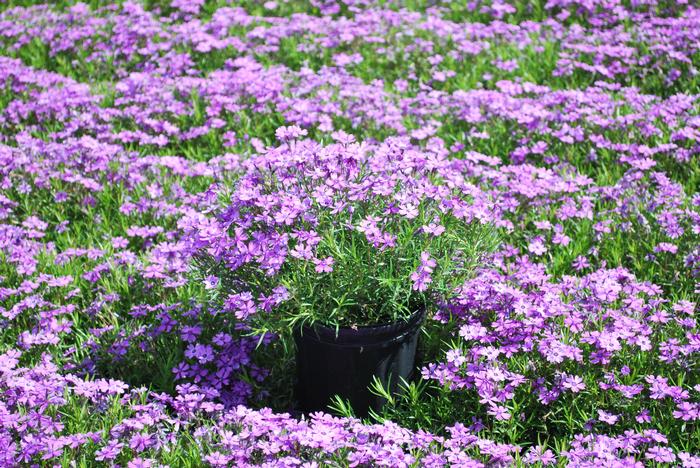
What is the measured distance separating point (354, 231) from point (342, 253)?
142 millimetres

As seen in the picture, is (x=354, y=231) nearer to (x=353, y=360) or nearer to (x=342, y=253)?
(x=342, y=253)

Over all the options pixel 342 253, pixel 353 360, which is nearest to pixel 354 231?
pixel 342 253

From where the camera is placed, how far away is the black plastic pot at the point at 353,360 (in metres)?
3.13

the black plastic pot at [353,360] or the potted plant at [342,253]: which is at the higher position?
the potted plant at [342,253]

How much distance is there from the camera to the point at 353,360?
3.21 meters

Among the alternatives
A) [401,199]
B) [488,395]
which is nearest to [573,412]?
[488,395]

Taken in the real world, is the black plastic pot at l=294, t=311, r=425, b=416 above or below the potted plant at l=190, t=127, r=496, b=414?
below

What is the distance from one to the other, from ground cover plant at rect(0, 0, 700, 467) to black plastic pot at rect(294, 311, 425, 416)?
11 centimetres

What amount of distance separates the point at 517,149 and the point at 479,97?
81 cm

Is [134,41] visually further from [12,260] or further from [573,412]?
[573,412]

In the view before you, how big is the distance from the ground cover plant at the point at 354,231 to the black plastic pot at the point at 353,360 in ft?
0.35

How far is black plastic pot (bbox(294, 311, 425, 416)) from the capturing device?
3127 millimetres

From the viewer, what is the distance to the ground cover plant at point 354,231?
3.04 meters

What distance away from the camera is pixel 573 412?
3246 mm
